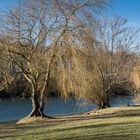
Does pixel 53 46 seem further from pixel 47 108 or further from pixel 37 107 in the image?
pixel 47 108

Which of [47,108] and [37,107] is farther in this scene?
[47,108]

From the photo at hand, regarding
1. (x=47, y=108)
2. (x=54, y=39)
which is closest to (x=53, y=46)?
(x=54, y=39)

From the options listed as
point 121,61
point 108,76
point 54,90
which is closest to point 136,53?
point 121,61

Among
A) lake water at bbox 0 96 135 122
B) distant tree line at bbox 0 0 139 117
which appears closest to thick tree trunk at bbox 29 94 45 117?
distant tree line at bbox 0 0 139 117

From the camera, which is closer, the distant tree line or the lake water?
the distant tree line

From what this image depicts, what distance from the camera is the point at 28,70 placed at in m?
25.1

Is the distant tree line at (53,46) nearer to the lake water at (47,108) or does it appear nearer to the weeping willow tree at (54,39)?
the weeping willow tree at (54,39)

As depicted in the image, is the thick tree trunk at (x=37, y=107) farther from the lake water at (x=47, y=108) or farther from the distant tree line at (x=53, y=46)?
the lake water at (x=47, y=108)

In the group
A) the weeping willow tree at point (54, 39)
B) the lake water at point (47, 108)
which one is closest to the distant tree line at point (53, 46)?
the weeping willow tree at point (54, 39)

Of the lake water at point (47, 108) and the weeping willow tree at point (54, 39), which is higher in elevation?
the weeping willow tree at point (54, 39)

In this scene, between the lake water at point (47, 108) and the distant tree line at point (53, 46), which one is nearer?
the distant tree line at point (53, 46)

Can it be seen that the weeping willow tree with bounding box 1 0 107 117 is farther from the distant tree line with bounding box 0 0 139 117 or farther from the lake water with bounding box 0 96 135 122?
the lake water with bounding box 0 96 135 122

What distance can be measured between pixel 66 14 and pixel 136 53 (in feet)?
88.7

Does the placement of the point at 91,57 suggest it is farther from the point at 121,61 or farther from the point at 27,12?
the point at 121,61
